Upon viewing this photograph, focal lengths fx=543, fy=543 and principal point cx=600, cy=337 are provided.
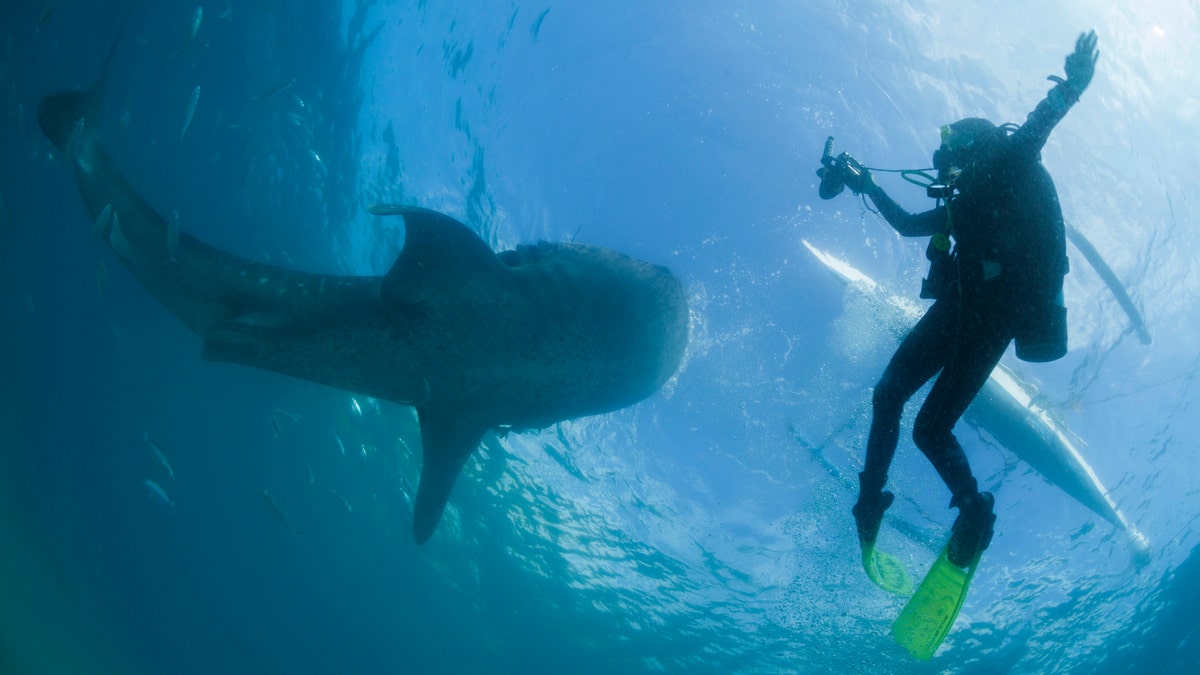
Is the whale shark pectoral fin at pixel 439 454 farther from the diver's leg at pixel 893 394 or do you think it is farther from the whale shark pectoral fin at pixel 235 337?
the diver's leg at pixel 893 394

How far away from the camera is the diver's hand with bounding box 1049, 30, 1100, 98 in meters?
3.08

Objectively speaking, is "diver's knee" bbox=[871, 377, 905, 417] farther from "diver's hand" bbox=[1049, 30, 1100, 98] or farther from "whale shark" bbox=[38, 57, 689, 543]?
"whale shark" bbox=[38, 57, 689, 543]

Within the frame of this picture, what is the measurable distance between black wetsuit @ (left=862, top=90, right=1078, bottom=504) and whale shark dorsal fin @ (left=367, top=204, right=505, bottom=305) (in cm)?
325

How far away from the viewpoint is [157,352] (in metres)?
18.5

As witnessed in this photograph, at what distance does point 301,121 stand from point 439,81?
3871 millimetres

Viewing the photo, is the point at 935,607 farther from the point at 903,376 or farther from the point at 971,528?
the point at 903,376

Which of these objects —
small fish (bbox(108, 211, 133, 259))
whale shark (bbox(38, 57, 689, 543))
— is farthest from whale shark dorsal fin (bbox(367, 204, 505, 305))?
small fish (bbox(108, 211, 133, 259))

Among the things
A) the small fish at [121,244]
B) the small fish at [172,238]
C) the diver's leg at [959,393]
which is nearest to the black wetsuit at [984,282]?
the diver's leg at [959,393]

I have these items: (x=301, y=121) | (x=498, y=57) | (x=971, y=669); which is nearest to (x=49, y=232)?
(x=301, y=121)

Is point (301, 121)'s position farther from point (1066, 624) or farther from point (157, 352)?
point (1066, 624)

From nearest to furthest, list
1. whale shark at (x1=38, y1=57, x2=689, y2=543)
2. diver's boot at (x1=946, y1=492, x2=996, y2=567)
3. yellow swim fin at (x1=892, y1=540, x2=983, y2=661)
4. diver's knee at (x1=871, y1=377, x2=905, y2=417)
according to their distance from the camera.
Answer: diver's boot at (x1=946, y1=492, x2=996, y2=567) → yellow swim fin at (x1=892, y1=540, x2=983, y2=661) → diver's knee at (x1=871, y1=377, x2=905, y2=417) → whale shark at (x1=38, y1=57, x2=689, y2=543)

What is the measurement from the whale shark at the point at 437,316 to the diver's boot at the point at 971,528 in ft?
9.46

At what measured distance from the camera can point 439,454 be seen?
5.67 meters

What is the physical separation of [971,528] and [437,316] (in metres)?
4.12
